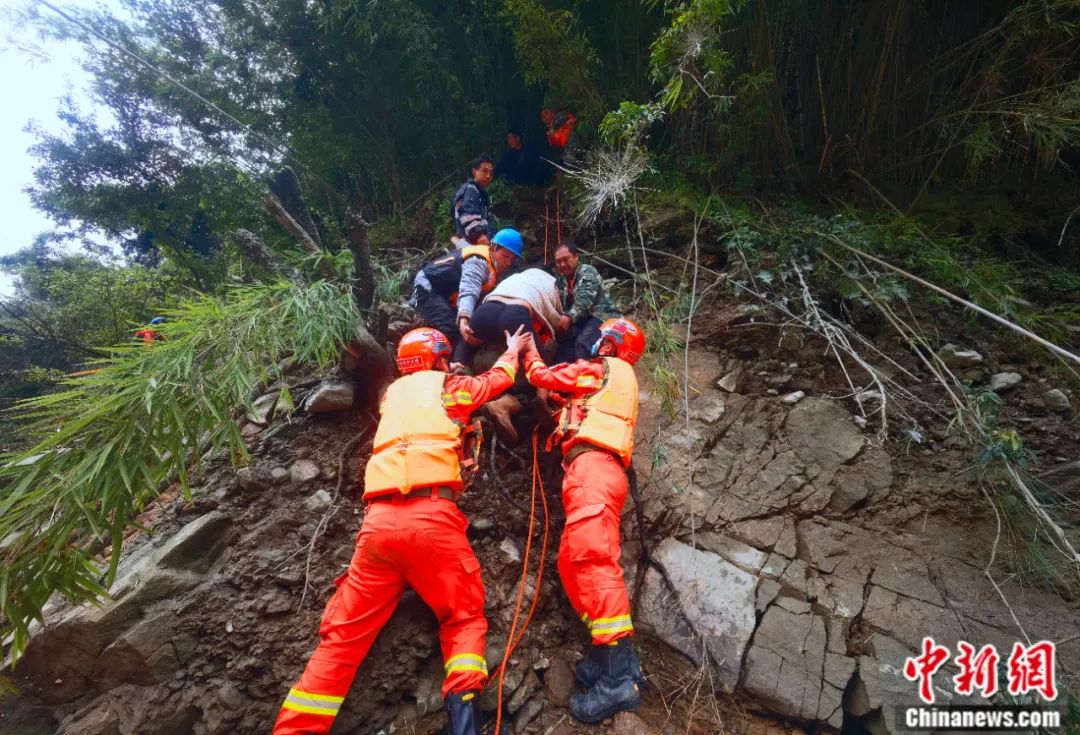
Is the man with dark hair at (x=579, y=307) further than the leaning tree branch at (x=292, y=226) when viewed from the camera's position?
Yes

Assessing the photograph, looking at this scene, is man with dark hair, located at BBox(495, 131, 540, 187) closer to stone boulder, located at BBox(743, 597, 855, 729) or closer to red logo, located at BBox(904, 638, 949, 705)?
stone boulder, located at BBox(743, 597, 855, 729)

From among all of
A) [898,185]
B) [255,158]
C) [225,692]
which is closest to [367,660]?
[225,692]

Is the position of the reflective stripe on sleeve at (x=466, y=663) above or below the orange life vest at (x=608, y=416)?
below

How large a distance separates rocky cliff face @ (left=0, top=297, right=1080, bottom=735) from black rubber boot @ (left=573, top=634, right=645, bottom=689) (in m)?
0.09

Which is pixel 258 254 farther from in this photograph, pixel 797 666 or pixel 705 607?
pixel 797 666

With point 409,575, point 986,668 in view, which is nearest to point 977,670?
point 986,668

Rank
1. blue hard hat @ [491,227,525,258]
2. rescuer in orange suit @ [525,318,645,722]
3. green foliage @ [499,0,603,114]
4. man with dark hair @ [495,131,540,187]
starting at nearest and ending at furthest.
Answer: rescuer in orange suit @ [525,318,645,722] < green foliage @ [499,0,603,114] < blue hard hat @ [491,227,525,258] < man with dark hair @ [495,131,540,187]

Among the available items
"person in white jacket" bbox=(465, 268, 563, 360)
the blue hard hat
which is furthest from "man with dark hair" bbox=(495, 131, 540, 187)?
"person in white jacket" bbox=(465, 268, 563, 360)

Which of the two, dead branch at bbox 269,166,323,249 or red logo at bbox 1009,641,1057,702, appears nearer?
red logo at bbox 1009,641,1057,702

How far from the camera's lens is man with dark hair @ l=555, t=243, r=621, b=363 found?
3.50 m

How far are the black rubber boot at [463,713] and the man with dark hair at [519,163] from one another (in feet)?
16.2

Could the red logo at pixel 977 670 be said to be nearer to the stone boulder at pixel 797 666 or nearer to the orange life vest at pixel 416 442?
the stone boulder at pixel 797 666

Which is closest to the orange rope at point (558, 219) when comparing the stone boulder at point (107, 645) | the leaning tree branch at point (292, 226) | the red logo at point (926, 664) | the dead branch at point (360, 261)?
the dead branch at point (360, 261)

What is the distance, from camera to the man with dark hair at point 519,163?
16.8 ft
